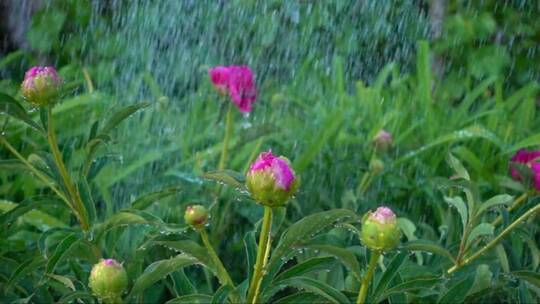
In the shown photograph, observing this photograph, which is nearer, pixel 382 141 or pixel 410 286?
pixel 410 286

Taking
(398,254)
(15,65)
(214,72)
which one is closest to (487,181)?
(214,72)

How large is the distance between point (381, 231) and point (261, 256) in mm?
119

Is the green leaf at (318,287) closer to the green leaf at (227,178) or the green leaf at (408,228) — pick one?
the green leaf at (227,178)

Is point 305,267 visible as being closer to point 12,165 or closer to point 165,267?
point 165,267

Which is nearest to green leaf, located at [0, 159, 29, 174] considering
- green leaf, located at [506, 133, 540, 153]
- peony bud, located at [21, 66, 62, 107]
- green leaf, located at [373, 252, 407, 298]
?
peony bud, located at [21, 66, 62, 107]

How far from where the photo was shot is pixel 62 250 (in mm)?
1105

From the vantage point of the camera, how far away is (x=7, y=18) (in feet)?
10.5

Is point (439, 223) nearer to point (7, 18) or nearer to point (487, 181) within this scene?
point (487, 181)

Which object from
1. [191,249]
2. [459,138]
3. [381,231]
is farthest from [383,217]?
[459,138]

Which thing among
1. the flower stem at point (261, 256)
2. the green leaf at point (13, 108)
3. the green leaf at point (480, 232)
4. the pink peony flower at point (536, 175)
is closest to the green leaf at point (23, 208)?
the green leaf at point (13, 108)

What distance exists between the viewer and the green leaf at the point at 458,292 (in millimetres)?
1167

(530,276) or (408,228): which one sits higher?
(530,276)

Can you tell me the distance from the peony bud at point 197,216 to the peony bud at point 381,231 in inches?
8.2

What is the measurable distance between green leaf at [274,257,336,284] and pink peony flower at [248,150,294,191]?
0.60 ft
